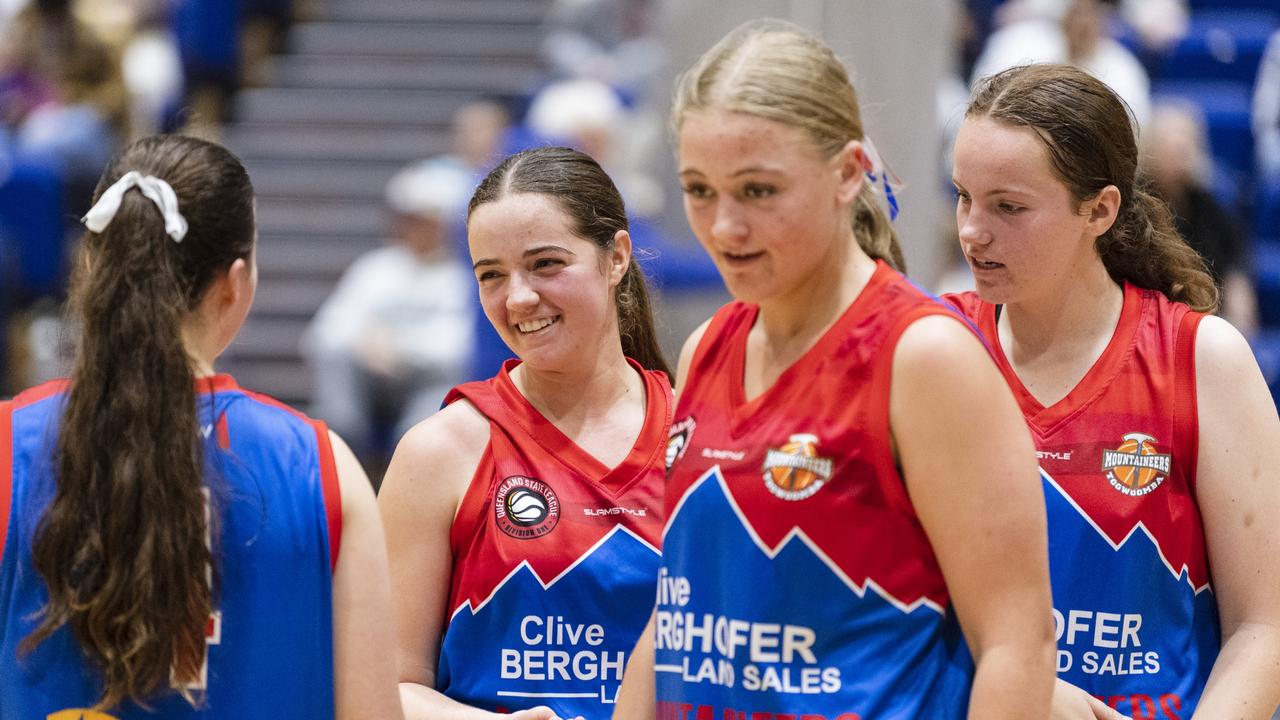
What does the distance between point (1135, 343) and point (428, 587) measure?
1179mm

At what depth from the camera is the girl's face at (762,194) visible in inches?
75.9

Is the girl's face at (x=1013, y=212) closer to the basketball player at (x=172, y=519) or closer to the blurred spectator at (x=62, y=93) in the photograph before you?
the basketball player at (x=172, y=519)

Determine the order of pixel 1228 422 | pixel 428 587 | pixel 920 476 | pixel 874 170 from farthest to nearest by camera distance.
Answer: pixel 428 587 < pixel 1228 422 < pixel 874 170 < pixel 920 476

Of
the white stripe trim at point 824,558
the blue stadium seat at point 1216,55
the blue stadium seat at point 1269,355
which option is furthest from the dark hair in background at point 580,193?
the blue stadium seat at point 1216,55

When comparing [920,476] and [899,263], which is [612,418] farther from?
[920,476]

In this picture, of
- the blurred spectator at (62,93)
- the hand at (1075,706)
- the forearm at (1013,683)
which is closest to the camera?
the forearm at (1013,683)

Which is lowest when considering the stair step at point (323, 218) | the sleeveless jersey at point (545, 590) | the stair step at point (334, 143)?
the sleeveless jersey at point (545, 590)

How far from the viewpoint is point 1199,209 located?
21.0ft

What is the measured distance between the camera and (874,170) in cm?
208

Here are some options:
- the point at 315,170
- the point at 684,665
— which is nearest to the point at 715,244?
the point at 684,665

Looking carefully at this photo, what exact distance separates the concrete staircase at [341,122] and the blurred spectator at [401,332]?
56.2 inches

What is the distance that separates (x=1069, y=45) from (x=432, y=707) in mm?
5775

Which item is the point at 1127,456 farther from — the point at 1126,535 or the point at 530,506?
the point at 530,506

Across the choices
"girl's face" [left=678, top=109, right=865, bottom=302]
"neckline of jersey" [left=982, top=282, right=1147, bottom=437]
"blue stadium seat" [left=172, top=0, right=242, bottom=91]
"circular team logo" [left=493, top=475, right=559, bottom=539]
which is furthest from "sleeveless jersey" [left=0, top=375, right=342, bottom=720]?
"blue stadium seat" [left=172, top=0, right=242, bottom=91]
